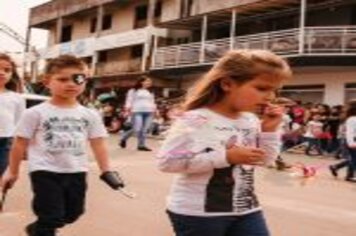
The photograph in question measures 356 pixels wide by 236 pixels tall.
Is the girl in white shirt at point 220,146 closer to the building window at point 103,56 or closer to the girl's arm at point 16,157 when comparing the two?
the girl's arm at point 16,157

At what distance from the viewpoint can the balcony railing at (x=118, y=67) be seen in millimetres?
40688

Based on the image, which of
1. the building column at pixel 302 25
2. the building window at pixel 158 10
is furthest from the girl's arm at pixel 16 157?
the building window at pixel 158 10

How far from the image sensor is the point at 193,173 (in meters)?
3.69

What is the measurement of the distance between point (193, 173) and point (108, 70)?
40438 millimetres

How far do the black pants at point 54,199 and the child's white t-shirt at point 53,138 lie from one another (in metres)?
0.05

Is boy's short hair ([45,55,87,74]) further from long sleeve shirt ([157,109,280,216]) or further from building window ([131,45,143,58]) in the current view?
building window ([131,45,143,58])

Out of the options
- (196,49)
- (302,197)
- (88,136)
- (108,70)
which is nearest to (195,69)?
(196,49)

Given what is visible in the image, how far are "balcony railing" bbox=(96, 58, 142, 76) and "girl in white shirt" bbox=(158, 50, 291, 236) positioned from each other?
36.3m

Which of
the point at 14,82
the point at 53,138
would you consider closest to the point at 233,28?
the point at 14,82

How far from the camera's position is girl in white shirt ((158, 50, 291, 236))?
3641 millimetres

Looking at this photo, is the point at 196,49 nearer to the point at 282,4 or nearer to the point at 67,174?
the point at 282,4

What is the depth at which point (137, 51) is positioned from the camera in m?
43.2

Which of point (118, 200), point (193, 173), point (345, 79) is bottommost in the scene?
point (118, 200)

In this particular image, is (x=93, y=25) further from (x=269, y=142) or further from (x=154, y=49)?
(x=269, y=142)
